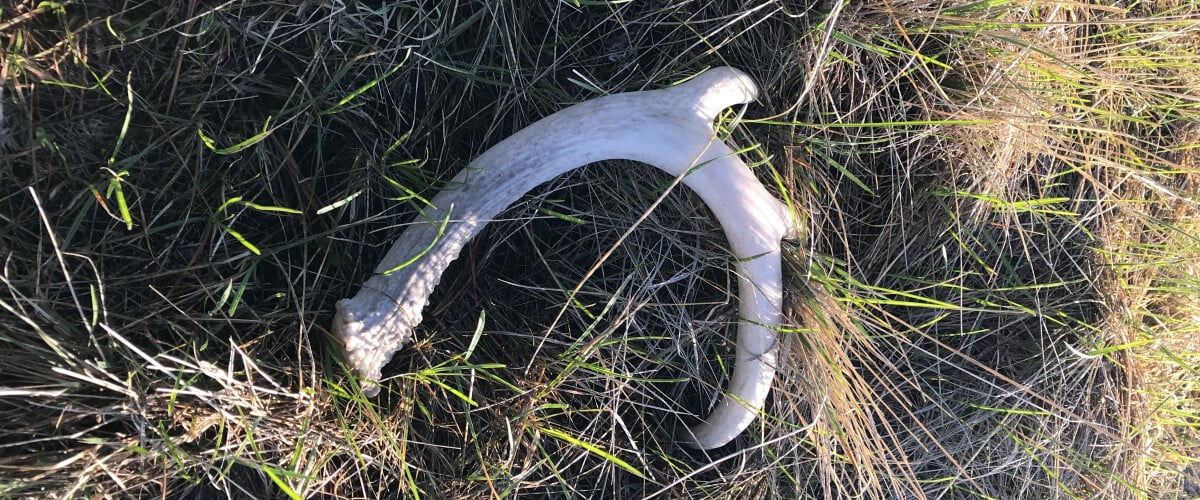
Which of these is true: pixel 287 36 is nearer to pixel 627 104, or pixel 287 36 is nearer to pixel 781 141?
pixel 627 104

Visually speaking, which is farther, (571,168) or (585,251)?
(585,251)

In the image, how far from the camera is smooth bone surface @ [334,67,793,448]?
1.74m

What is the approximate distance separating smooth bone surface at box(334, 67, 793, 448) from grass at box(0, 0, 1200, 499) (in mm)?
111

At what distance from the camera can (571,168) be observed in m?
1.82

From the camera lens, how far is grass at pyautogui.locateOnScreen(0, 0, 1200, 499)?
1642 mm

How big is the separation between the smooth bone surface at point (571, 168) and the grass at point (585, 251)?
4.4 inches

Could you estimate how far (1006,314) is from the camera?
219cm

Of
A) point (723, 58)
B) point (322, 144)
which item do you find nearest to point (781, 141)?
point (723, 58)

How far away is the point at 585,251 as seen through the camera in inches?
80.0

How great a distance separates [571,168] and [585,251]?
309 mm

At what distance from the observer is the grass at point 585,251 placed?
1642 mm

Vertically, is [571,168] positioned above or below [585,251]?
above

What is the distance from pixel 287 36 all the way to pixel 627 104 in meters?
0.93

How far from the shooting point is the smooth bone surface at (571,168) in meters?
1.74
